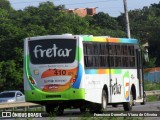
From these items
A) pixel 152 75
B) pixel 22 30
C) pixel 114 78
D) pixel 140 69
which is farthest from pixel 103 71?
pixel 152 75

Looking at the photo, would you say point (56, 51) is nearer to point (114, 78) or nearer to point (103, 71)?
point (103, 71)

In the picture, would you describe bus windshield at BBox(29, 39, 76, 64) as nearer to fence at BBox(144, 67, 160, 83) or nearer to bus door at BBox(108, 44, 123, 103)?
bus door at BBox(108, 44, 123, 103)

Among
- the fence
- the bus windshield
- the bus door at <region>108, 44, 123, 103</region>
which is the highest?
the bus windshield

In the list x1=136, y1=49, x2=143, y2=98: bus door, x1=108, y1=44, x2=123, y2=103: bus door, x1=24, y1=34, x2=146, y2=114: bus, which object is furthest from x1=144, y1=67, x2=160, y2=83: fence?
x1=24, y1=34, x2=146, y2=114: bus

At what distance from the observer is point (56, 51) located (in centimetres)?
2394

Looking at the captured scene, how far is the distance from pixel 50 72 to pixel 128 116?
32.1ft

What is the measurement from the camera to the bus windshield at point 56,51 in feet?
78.2

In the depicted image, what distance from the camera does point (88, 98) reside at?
24.1 m

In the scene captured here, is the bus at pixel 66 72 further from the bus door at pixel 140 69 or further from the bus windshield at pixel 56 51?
the bus door at pixel 140 69

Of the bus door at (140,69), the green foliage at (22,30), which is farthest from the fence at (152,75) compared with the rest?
the bus door at (140,69)

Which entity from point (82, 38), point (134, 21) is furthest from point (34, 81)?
point (134, 21)

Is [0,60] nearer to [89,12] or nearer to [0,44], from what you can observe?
[0,44]

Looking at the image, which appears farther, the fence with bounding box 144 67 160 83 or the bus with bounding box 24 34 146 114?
the fence with bounding box 144 67 160 83

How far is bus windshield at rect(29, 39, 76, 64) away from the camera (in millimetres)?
23844
